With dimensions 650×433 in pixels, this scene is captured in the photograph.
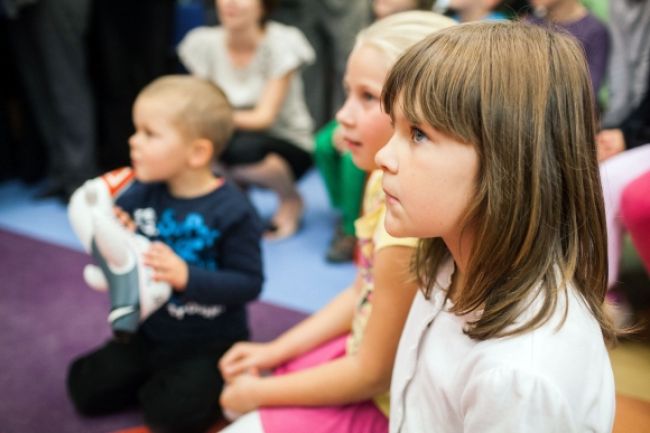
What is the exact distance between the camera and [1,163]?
8.08ft

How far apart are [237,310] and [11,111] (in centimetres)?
177

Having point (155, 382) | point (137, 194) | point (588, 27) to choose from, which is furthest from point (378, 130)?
point (588, 27)

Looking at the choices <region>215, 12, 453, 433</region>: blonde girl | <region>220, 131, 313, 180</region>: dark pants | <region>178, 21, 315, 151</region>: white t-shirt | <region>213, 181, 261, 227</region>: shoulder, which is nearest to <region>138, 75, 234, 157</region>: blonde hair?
<region>213, 181, 261, 227</region>: shoulder

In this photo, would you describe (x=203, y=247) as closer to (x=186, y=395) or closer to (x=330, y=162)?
(x=186, y=395)

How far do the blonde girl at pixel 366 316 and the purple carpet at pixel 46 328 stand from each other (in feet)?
1.54

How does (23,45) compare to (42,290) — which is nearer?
(42,290)

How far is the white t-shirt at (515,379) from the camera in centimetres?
54

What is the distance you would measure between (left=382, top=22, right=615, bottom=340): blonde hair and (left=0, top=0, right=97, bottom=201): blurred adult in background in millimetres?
1911

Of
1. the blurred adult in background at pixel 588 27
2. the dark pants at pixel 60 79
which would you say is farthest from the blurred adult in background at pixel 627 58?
the dark pants at pixel 60 79

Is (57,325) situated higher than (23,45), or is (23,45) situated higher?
(23,45)

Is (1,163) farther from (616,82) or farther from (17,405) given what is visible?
(616,82)

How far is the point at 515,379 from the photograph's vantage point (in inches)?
21.5

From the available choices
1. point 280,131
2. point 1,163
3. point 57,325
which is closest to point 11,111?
point 1,163

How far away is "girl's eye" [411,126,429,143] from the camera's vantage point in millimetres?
602
